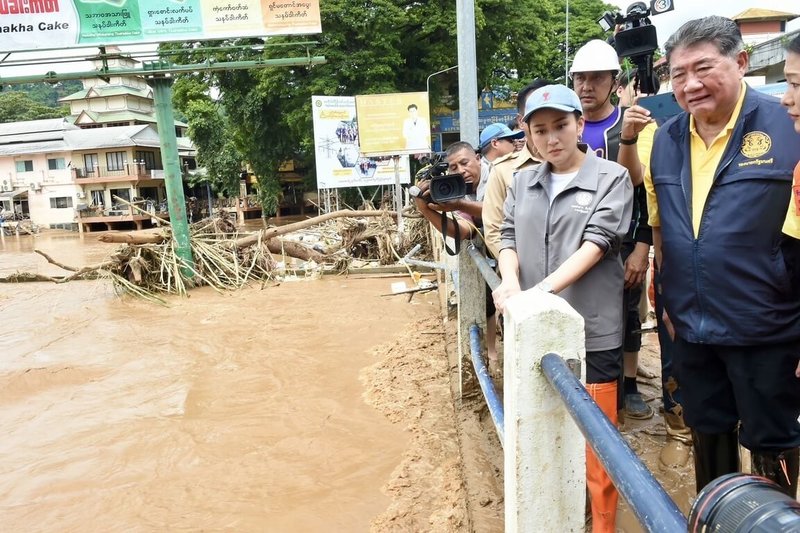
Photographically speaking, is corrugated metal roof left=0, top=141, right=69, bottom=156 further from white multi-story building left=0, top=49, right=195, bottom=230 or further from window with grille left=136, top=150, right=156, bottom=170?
window with grille left=136, top=150, right=156, bottom=170

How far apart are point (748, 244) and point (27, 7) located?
11.3 meters

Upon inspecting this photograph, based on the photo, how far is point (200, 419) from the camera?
4.52 metres

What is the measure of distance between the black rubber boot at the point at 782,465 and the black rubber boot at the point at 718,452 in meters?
0.08

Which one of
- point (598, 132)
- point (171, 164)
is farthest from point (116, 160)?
point (598, 132)

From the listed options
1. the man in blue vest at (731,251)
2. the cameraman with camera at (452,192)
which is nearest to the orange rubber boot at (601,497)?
the man in blue vest at (731,251)

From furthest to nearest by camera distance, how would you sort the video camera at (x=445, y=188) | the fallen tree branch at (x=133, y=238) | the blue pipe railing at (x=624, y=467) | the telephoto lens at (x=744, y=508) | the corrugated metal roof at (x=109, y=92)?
1. the corrugated metal roof at (x=109, y=92)
2. the fallen tree branch at (x=133, y=238)
3. the video camera at (x=445, y=188)
4. the blue pipe railing at (x=624, y=467)
5. the telephoto lens at (x=744, y=508)

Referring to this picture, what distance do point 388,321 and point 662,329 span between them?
4680 mm

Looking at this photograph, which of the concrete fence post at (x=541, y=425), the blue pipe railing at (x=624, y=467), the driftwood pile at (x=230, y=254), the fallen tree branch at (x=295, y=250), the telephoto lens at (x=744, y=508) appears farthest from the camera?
the fallen tree branch at (x=295, y=250)

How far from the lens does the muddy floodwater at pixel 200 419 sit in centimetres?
329

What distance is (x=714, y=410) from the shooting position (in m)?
1.91

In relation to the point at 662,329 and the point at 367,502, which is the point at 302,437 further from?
the point at 662,329

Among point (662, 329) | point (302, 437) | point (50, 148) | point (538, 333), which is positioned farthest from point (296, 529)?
point (50, 148)

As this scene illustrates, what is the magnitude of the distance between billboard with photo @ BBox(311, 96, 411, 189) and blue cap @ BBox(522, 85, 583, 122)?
11.1m

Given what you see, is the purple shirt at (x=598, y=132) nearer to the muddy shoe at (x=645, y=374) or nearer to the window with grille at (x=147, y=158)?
the muddy shoe at (x=645, y=374)
